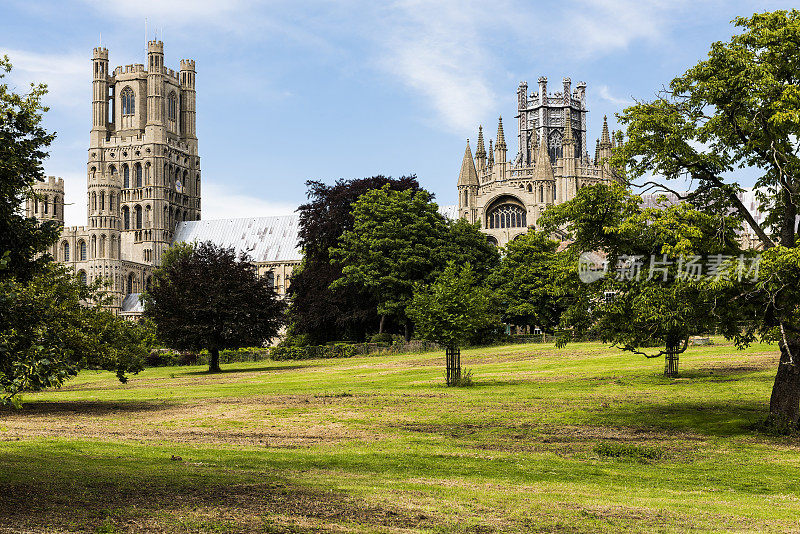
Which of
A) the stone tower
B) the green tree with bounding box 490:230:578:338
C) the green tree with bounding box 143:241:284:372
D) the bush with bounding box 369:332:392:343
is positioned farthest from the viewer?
the stone tower

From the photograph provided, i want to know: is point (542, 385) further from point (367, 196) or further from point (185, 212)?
point (185, 212)

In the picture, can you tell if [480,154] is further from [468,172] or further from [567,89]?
[567,89]

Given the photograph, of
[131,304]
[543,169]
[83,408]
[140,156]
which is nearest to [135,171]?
[140,156]

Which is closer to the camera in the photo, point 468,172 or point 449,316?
point 449,316

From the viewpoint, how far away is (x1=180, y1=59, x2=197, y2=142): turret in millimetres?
150875

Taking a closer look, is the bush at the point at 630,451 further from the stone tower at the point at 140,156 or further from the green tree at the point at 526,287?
the stone tower at the point at 140,156

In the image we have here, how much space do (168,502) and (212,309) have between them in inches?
1657

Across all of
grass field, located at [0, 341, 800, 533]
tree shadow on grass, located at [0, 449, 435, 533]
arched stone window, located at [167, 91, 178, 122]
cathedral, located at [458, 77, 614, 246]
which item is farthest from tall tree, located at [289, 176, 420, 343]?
arched stone window, located at [167, 91, 178, 122]

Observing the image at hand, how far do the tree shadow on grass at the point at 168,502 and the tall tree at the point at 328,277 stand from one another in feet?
180

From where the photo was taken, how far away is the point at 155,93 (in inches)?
5659

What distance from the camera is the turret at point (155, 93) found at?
14238 centimetres

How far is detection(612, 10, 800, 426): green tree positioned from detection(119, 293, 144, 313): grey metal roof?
118 m

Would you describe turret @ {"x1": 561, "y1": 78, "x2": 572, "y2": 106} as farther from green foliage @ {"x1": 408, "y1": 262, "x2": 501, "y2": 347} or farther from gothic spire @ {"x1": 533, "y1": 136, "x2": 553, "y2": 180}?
green foliage @ {"x1": 408, "y1": 262, "x2": 501, "y2": 347}

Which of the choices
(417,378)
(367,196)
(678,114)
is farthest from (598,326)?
(367,196)
